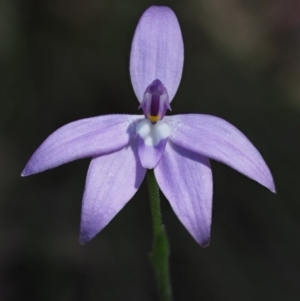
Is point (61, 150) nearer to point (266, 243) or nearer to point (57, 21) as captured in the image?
point (266, 243)

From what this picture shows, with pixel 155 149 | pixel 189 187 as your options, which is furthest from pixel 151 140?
pixel 189 187

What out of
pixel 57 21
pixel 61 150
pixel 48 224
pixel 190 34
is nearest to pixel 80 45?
pixel 57 21

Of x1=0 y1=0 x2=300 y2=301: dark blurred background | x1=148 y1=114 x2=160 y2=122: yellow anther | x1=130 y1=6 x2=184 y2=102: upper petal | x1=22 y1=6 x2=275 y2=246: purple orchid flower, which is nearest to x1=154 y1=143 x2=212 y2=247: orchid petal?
x1=22 y1=6 x2=275 y2=246: purple orchid flower

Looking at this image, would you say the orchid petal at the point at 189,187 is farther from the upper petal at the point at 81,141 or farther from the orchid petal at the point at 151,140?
the upper petal at the point at 81,141

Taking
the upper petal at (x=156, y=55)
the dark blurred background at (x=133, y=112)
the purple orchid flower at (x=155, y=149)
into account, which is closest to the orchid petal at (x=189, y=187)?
the purple orchid flower at (x=155, y=149)

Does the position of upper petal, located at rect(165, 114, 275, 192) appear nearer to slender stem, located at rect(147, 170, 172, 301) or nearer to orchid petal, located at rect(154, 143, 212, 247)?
orchid petal, located at rect(154, 143, 212, 247)

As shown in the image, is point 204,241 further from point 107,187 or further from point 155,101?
point 155,101
